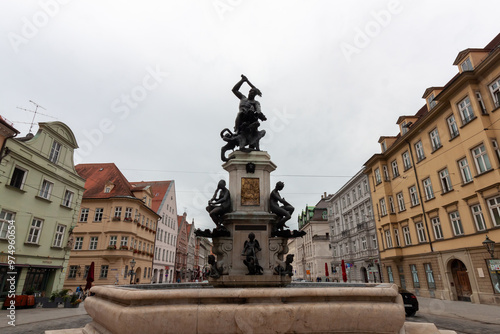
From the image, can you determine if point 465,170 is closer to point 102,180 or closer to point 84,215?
point 84,215

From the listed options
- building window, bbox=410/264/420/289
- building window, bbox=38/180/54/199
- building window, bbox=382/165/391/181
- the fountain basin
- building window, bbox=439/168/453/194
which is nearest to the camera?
the fountain basin

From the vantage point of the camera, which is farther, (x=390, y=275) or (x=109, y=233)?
(x=109, y=233)

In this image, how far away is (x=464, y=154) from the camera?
19219 mm

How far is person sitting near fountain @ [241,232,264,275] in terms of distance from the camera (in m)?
6.66

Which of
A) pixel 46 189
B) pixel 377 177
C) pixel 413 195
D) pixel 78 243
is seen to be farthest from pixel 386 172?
pixel 78 243

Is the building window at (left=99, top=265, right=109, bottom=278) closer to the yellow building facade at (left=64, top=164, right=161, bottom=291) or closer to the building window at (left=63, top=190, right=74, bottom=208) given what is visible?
the yellow building facade at (left=64, top=164, right=161, bottom=291)

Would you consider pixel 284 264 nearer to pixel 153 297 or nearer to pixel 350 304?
pixel 350 304

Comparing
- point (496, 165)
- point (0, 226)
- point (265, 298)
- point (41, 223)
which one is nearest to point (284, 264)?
point (265, 298)

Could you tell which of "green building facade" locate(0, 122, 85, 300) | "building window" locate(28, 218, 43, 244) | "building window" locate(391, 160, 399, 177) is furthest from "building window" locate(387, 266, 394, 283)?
"building window" locate(28, 218, 43, 244)

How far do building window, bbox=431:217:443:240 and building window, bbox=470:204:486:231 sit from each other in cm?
373

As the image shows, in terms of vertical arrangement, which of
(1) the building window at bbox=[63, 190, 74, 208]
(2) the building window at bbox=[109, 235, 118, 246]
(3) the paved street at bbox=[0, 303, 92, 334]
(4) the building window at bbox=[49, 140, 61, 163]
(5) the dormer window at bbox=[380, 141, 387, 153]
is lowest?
(3) the paved street at bbox=[0, 303, 92, 334]

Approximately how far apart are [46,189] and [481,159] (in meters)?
30.8

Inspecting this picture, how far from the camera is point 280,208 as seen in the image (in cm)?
766

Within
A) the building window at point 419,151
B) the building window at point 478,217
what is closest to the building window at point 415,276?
the building window at point 478,217
